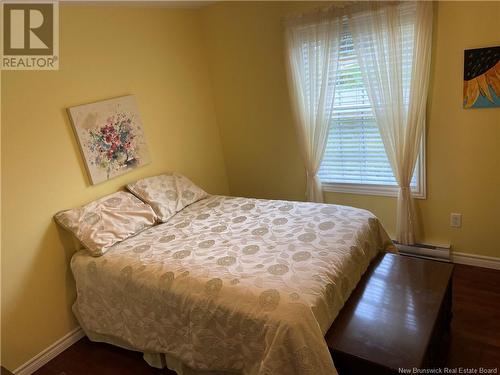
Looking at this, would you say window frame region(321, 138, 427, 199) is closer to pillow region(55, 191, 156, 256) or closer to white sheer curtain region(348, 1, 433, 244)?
white sheer curtain region(348, 1, 433, 244)

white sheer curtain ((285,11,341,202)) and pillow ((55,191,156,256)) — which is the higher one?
white sheer curtain ((285,11,341,202))

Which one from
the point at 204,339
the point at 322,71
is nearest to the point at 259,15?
the point at 322,71

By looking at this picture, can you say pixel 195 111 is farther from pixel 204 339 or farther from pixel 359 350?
pixel 359 350

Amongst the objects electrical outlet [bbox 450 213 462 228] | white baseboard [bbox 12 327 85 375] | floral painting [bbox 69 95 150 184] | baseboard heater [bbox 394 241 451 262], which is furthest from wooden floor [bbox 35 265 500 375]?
floral painting [bbox 69 95 150 184]

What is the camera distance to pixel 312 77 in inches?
121

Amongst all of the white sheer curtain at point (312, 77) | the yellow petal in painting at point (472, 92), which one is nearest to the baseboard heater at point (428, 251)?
the white sheer curtain at point (312, 77)

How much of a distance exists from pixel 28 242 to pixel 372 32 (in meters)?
2.80

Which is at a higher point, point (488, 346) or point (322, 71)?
point (322, 71)

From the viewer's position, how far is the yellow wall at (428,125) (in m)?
2.56

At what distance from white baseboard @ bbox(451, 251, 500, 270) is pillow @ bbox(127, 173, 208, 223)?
2163mm

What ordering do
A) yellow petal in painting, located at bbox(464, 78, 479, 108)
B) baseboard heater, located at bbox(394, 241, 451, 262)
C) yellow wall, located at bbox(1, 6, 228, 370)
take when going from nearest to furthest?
1. yellow wall, located at bbox(1, 6, 228, 370)
2. yellow petal in painting, located at bbox(464, 78, 479, 108)
3. baseboard heater, located at bbox(394, 241, 451, 262)

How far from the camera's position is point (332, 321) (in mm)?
1774

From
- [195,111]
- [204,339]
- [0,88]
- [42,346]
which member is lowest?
[42,346]

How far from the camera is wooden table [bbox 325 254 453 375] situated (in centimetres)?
154
